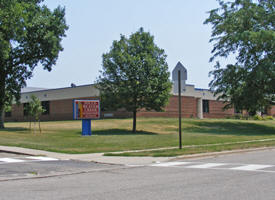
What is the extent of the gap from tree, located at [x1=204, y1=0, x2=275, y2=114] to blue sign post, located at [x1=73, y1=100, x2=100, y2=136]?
15.9m

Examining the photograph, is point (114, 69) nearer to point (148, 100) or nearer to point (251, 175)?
point (148, 100)

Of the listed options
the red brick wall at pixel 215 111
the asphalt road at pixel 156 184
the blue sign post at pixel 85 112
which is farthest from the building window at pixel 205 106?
the asphalt road at pixel 156 184

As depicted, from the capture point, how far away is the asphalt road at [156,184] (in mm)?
7055

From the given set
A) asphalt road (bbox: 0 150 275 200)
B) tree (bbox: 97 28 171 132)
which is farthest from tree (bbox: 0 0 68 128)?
asphalt road (bbox: 0 150 275 200)

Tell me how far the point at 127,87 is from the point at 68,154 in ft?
60.9

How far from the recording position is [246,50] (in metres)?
40.3

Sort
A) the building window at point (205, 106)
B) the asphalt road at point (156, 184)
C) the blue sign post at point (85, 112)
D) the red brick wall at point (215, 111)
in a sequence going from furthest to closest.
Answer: the red brick wall at point (215, 111) → the building window at point (205, 106) → the blue sign post at point (85, 112) → the asphalt road at point (156, 184)

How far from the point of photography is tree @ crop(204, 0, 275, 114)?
36.6 m

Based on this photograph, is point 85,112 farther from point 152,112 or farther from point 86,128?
point 152,112

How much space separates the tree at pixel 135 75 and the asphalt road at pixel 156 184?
76.4ft

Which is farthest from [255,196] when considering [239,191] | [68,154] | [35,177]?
[68,154]

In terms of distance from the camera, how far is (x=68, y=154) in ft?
52.1

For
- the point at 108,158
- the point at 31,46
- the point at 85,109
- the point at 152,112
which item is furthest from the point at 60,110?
the point at 108,158

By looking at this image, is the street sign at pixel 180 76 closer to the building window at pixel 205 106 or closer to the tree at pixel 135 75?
the tree at pixel 135 75
